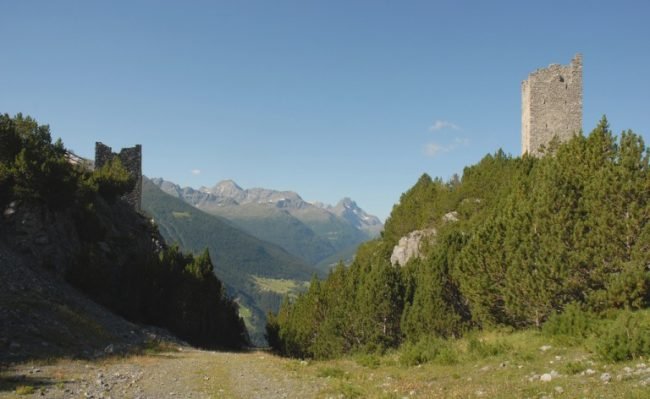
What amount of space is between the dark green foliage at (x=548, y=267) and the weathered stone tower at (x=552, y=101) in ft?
73.0

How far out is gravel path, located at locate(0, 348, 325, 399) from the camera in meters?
13.5

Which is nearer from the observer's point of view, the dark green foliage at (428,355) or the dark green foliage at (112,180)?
the dark green foliage at (428,355)

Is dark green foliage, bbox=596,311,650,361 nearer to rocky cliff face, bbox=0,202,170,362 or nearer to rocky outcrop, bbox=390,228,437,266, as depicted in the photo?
rocky cliff face, bbox=0,202,170,362

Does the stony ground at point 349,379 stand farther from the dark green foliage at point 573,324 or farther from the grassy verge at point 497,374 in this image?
the dark green foliage at point 573,324

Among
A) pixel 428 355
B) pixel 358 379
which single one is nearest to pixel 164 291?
pixel 428 355

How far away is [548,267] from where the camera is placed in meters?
20.1

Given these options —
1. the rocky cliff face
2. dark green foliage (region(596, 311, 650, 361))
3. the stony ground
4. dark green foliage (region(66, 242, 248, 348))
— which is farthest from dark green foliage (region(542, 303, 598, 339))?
dark green foliage (region(66, 242, 248, 348))

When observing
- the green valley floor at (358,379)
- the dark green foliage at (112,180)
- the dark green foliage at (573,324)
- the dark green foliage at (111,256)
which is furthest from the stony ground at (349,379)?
the dark green foliage at (112,180)

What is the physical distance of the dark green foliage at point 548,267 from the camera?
17984 mm

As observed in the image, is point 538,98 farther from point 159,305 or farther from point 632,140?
point 159,305

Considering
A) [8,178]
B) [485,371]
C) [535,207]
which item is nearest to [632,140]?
[535,207]

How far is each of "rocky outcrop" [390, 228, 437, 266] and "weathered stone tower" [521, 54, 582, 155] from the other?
13.7 m

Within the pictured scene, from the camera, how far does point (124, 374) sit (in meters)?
17.0

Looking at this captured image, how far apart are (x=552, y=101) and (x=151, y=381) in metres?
46.0
